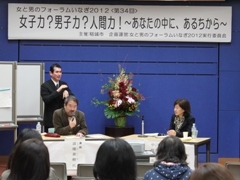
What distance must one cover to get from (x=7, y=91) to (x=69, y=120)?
5.58 feet

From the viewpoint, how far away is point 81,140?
6246 mm

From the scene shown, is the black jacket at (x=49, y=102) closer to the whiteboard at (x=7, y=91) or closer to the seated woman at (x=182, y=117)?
the whiteboard at (x=7, y=91)

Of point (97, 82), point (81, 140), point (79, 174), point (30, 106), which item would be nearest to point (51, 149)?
point (81, 140)

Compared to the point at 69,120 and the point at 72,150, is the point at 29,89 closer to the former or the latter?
the point at 69,120

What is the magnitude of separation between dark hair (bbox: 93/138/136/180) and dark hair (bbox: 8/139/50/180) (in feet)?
0.92

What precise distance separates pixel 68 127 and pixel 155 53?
2.94 meters

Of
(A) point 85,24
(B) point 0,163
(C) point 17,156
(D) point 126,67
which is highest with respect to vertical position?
(A) point 85,24

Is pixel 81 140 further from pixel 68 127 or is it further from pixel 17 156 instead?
pixel 17 156

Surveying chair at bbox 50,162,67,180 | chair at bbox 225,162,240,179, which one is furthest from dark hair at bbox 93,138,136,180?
chair at bbox 225,162,240,179

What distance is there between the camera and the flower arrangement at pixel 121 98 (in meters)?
8.43

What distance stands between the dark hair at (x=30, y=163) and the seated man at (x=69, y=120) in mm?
3879

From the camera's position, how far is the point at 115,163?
2.59m

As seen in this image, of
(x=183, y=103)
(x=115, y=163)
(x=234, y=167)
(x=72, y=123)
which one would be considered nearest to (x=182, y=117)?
(x=183, y=103)

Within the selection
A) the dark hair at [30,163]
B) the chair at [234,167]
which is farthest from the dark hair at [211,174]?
the chair at [234,167]
